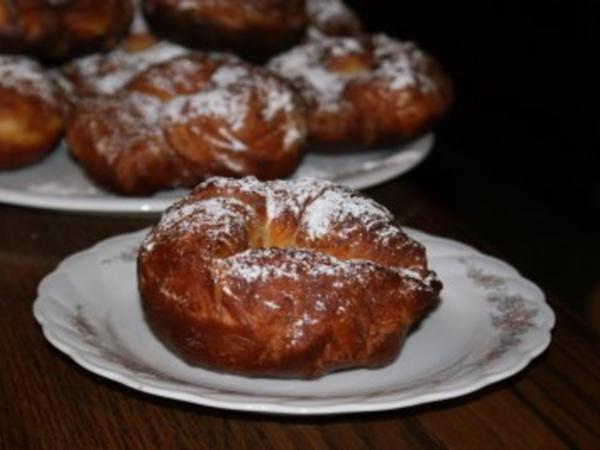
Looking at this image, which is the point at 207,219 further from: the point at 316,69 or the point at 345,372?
the point at 316,69

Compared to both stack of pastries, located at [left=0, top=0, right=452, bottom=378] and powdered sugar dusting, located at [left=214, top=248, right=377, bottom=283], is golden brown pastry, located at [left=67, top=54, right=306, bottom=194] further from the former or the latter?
powdered sugar dusting, located at [left=214, top=248, right=377, bottom=283]

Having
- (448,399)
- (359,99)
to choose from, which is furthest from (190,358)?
(359,99)

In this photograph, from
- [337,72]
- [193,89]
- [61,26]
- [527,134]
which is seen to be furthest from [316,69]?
[527,134]

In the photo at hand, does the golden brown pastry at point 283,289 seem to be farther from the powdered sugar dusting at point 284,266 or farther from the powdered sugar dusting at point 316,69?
the powdered sugar dusting at point 316,69

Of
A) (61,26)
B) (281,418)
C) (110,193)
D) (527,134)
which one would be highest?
(281,418)

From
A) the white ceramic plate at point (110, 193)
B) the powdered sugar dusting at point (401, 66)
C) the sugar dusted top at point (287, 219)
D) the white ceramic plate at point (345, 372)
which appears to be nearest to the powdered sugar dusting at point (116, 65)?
the white ceramic plate at point (110, 193)

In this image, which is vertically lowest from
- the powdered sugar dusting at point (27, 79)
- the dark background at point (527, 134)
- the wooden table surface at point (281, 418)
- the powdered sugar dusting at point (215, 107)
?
the dark background at point (527, 134)
